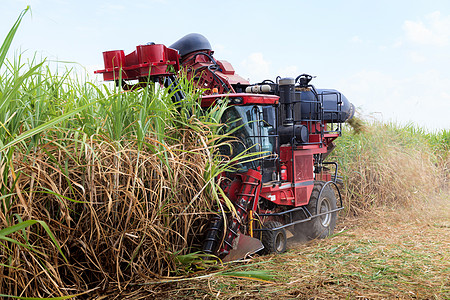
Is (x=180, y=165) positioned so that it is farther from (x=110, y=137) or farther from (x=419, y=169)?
(x=419, y=169)

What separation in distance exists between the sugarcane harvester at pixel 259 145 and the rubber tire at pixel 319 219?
0.05 ft

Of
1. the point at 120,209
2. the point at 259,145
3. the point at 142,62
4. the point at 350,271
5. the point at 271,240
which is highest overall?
the point at 142,62

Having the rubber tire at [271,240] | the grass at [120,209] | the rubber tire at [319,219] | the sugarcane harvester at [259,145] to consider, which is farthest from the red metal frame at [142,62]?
the rubber tire at [319,219]

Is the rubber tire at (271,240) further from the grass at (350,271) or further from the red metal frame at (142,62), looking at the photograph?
the red metal frame at (142,62)

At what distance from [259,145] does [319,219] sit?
5.91 feet

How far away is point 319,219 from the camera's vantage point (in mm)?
6730

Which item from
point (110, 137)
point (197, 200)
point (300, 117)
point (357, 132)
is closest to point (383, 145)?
point (357, 132)

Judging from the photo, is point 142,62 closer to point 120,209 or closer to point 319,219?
point 120,209

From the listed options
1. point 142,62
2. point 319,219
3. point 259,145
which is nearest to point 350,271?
point 259,145

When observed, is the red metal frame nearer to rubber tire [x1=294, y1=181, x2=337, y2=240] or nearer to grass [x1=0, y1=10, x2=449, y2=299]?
grass [x1=0, y1=10, x2=449, y2=299]

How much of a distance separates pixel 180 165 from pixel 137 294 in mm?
1284

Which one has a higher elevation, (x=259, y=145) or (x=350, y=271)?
(x=259, y=145)

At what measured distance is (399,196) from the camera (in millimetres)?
9445

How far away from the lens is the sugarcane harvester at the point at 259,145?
16.6 ft
